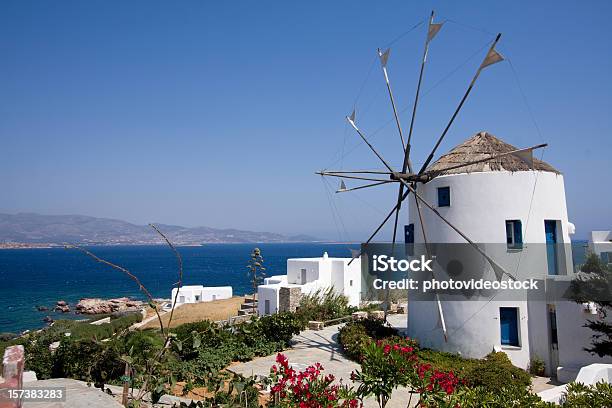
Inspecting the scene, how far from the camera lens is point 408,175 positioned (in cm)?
1579

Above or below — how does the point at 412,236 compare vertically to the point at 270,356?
above

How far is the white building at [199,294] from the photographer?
3978 centimetres

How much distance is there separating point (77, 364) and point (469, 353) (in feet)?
41.5

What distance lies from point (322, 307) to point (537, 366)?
12101 millimetres

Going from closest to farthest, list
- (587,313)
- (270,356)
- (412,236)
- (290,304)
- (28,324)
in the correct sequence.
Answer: (587,313) → (270,356) → (412,236) → (290,304) → (28,324)

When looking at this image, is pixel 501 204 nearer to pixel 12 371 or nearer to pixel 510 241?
pixel 510 241

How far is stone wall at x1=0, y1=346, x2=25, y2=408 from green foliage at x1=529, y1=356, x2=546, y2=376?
14711mm

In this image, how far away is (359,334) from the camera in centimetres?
1669

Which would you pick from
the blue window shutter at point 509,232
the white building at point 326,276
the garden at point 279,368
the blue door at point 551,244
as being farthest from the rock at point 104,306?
the blue door at point 551,244

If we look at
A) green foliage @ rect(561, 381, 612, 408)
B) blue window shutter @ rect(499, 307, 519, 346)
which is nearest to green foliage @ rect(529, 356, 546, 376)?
blue window shutter @ rect(499, 307, 519, 346)

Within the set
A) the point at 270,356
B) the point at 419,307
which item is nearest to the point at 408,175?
the point at 419,307

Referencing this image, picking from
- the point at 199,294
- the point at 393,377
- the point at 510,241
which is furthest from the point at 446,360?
the point at 199,294

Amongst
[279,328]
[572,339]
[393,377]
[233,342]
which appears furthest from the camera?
[279,328]

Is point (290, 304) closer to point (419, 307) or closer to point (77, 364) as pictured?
point (419, 307)
